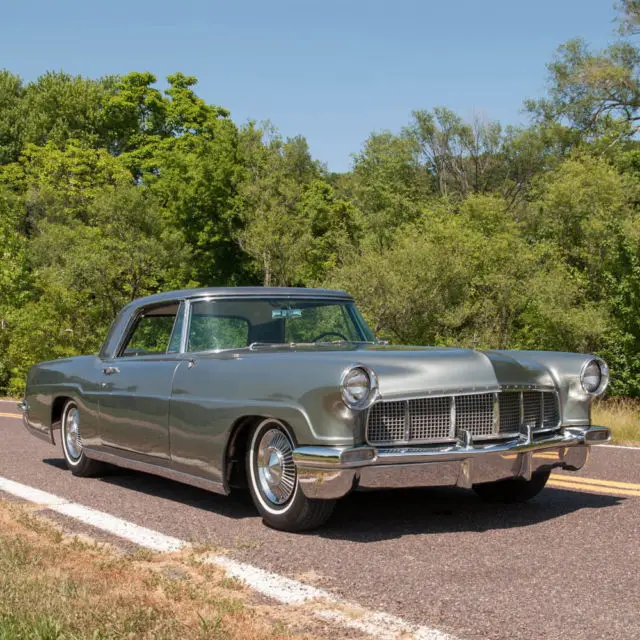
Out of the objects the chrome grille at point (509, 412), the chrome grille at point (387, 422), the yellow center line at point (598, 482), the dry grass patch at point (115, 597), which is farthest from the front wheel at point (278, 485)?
the yellow center line at point (598, 482)

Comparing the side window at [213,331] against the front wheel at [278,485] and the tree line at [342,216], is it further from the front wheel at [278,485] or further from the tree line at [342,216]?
the tree line at [342,216]

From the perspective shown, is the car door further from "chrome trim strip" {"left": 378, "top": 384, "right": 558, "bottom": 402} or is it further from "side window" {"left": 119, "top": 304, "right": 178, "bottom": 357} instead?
"chrome trim strip" {"left": 378, "top": 384, "right": 558, "bottom": 402}

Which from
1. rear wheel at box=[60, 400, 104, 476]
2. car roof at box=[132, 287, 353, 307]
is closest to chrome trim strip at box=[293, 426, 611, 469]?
car roof at box=[132, 287, 353, 307]

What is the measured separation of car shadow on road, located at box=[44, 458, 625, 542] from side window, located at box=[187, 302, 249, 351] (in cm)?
114

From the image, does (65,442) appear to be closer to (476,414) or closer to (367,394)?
(367,394)

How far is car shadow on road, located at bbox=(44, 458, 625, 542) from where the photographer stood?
5508mm

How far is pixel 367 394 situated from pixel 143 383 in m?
2.29

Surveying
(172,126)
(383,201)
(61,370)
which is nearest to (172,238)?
(172,126)

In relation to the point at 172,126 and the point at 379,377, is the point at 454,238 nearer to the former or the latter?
the point at 172,126

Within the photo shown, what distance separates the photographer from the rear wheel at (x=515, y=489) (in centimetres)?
635

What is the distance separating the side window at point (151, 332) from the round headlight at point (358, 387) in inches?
86.1

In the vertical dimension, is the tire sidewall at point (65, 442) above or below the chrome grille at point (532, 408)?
below

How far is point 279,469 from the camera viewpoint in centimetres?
550

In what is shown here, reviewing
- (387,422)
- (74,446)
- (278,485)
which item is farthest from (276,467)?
(74,446)
